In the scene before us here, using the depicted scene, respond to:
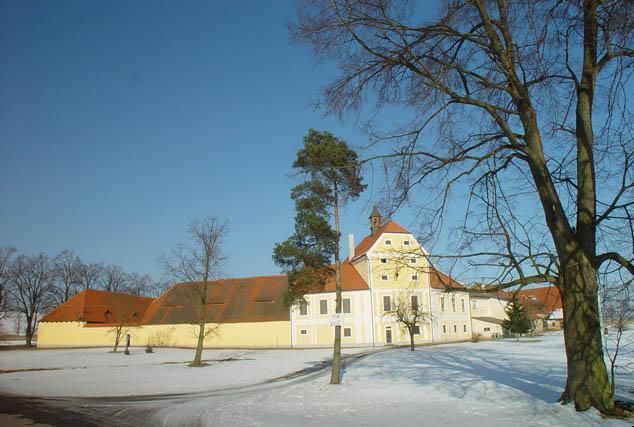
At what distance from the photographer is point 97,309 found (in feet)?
194

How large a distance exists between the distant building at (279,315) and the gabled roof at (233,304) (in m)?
0.11

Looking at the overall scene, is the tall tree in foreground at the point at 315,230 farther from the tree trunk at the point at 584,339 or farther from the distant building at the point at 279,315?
the distant building at the point at 279,315

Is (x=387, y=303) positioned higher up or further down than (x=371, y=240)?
further down

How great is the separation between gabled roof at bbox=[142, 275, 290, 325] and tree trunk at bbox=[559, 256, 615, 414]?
1709 inches

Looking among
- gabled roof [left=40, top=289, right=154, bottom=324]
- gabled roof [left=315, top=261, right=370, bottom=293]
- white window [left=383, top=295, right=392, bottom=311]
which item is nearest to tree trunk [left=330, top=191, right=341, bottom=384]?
gabled roof [left=315, top=261, right=370, bottom=293]

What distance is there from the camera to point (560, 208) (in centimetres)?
917

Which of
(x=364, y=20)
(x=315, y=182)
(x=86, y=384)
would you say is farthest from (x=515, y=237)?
(x=86, y=384)

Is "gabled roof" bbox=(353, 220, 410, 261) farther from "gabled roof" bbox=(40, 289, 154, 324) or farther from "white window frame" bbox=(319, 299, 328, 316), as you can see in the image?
"gabled roof" bbox=(40, 289, 154, 324)

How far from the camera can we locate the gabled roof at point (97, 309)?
5728 centimetres

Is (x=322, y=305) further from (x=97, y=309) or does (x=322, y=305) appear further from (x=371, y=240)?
(x=97, y=309)

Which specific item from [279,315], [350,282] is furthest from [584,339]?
[279,315]

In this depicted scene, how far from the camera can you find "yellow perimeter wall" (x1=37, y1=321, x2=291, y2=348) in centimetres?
5134

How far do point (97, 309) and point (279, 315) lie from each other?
2393cm

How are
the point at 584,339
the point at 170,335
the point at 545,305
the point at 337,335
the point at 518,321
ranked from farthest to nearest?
the point at 170,335 → the point at 518,321 → the point at 337,335 → the point at 545,305 → the point at 584,339
